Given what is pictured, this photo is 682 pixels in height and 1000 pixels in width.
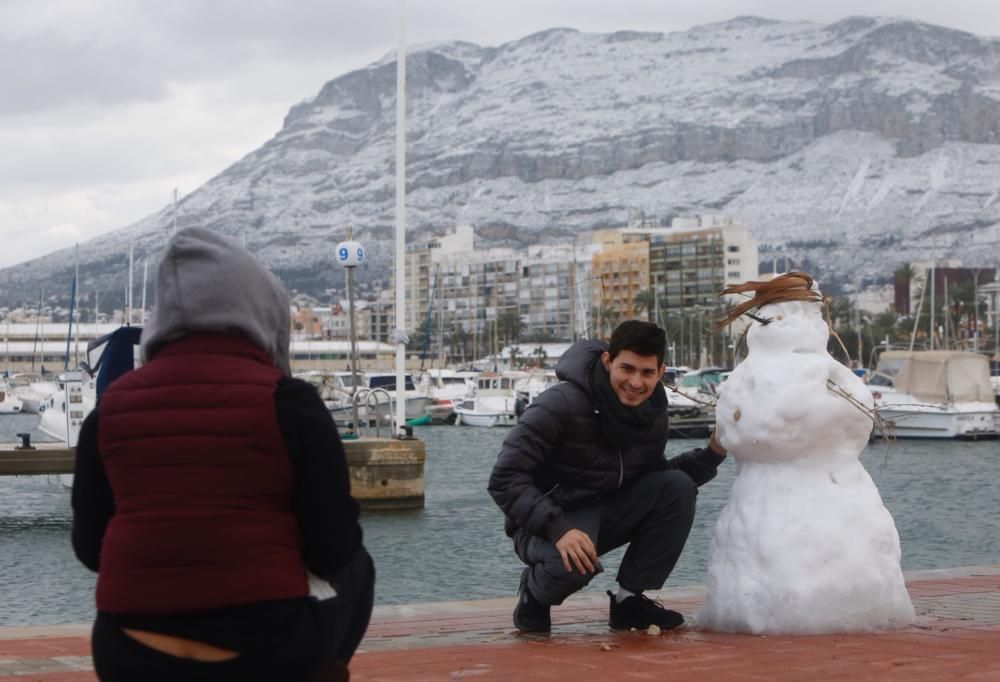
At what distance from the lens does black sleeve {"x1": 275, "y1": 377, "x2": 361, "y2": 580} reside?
10.5 feet

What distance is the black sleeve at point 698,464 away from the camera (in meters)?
6.48

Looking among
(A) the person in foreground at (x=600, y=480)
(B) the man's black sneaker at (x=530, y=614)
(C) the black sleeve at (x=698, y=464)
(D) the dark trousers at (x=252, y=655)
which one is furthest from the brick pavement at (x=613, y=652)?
(D) the dark trousers at (x=252, y=655)

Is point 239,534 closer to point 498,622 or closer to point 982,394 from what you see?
point 498,622

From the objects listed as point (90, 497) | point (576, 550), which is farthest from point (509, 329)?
point (90, 497)

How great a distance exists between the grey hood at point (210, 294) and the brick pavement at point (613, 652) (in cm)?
199

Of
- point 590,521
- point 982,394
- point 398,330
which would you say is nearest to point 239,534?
point 590,521

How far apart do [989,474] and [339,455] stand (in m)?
33.3

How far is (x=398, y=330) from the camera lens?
24.0 metres

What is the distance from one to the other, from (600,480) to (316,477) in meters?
2.99

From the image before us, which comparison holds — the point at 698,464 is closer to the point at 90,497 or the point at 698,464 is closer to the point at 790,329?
the point at 790,329

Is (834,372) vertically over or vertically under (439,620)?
over

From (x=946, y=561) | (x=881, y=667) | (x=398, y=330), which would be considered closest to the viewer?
(x=881, y=667)

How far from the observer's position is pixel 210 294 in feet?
10.7

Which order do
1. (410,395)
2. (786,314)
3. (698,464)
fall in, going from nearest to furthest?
(786,314)
(698,464)
(410,395)
